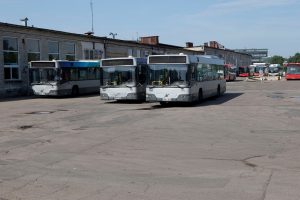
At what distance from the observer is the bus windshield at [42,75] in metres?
32.8

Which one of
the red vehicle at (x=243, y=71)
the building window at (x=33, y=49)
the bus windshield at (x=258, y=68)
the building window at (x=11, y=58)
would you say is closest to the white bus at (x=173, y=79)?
the building window at (x=11, y=58)

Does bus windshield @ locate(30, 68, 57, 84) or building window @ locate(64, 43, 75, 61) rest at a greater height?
building window @ locate(64, 43, 75, 61)

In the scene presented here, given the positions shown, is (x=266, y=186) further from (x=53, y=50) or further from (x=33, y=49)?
(x=53, y=50)

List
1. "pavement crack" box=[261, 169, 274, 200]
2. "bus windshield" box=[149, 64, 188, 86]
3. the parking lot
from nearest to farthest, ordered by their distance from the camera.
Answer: "pavement crack" box=[261, 169, 274, 200], the parking lot, "bus windshield" box=[149, 64, 188, 86]

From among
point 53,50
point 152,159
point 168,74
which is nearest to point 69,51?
point 53,50

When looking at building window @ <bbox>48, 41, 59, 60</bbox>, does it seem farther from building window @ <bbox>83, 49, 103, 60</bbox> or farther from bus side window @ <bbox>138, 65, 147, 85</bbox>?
bus side window @ <bbox>138, 65, 147, 85</bbox>

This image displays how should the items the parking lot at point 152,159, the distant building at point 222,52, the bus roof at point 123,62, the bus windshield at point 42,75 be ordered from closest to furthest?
the parking lot at point 152,159, the bus roof at point 123,62, the bus windshield at point 42,75, the distant building at point 222,52

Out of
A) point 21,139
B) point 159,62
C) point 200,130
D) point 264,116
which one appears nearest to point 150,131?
point 200,130

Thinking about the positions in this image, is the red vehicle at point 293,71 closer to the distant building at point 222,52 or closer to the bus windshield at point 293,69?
the bus windshield at point 293,69

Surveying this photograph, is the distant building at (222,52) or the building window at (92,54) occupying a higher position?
the distant building at (222,52)

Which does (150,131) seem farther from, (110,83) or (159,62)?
(110,83)

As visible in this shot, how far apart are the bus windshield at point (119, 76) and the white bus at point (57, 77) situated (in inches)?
259

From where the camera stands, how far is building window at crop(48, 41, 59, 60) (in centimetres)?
4078

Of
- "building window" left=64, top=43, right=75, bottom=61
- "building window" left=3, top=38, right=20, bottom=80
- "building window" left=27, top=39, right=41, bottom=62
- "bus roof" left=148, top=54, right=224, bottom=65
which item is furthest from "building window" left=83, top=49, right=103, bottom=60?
"bus roof" left=148, top=54, right=224, bottom=65
